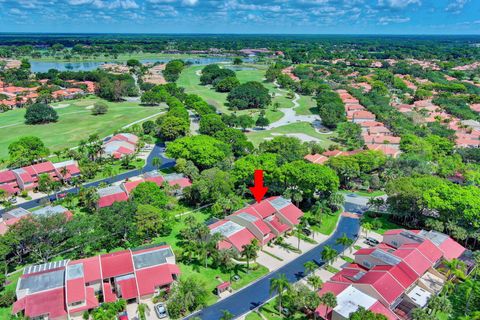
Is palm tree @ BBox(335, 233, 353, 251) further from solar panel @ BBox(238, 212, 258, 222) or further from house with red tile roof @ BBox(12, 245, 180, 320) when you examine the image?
house with red tile roof @ BBox(12, 245, 180, 320)

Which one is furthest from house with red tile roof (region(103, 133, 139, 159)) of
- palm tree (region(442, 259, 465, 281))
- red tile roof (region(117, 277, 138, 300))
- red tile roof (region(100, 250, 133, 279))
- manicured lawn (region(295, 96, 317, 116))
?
palm tree (region(442, 259, 465, 281))

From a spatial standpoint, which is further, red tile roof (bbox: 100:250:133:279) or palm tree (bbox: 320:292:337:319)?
red tile roof (bbox: 100:250:133:279)

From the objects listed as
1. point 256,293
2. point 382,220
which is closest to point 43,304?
point 256,293

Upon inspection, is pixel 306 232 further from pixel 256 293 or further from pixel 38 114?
pixel 38 114

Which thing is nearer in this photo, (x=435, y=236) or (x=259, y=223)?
(x=435, y=236)

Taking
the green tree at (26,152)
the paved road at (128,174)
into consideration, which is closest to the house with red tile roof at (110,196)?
the paved road at (128,174)

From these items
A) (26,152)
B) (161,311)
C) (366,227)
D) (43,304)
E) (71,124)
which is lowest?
(161,311)
